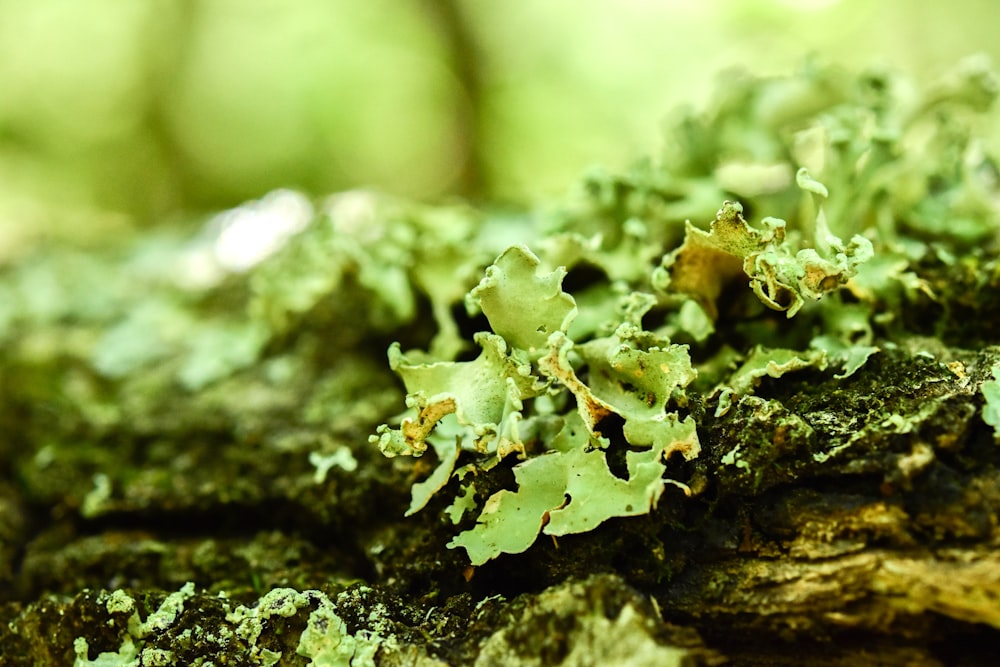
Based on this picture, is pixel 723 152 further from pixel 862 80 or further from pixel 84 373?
pixel 84 373

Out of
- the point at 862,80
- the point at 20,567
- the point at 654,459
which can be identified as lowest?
the point at 20,567

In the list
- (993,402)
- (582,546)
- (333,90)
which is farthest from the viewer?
(333,90)

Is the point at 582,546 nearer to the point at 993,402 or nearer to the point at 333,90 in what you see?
the point at 993,402

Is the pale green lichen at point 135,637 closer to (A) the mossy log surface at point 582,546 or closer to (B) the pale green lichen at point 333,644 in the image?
(A) the mossy log surface at point 582,546

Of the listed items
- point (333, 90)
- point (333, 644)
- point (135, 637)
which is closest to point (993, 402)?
point (333, 644)

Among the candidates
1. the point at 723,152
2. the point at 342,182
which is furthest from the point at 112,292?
the point at 342,182

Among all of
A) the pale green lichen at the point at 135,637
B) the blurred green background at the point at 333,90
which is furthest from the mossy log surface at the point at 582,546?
the blurred green background at the point at 333,90
